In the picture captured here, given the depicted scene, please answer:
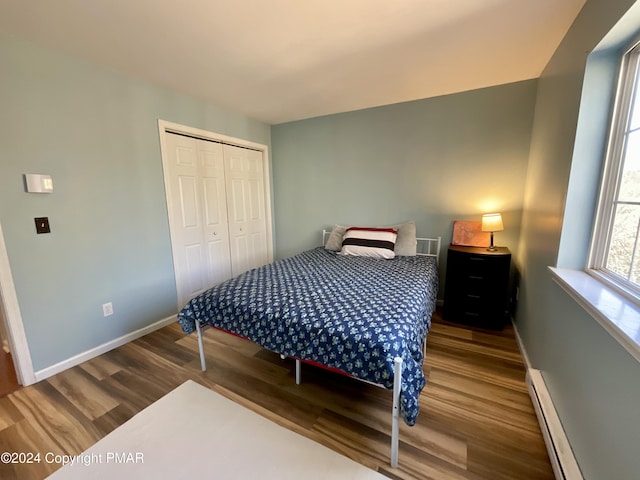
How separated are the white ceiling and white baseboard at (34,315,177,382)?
7.48ft

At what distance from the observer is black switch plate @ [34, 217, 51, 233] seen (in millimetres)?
1803

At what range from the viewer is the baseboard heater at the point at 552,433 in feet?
3.64

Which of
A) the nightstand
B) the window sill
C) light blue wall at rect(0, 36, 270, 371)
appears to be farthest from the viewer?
the nightstand

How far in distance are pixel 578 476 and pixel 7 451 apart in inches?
107

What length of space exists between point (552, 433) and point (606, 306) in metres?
0.75

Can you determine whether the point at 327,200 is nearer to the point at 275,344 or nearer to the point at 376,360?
the point at 275,344

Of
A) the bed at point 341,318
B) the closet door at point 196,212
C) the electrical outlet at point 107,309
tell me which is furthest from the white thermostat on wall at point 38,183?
the bed at point 341,318

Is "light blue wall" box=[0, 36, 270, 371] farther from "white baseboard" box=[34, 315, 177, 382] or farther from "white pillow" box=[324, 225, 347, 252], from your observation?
"white pillow" box=[324, 225, 347, 252]

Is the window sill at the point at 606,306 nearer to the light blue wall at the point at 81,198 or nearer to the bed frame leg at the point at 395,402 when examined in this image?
the bed frame leg at the point at 395,402

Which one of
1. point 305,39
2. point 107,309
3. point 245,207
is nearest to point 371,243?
point 245,207

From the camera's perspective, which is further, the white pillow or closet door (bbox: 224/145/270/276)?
closet door (bbox: 224/145/270/276)

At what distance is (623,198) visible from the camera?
3.97ft

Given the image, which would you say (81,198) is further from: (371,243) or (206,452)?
(371,243)

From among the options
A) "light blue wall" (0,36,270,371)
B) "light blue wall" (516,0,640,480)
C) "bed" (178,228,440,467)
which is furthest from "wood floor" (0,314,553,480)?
"light blue wall" (0,36,270,371)
